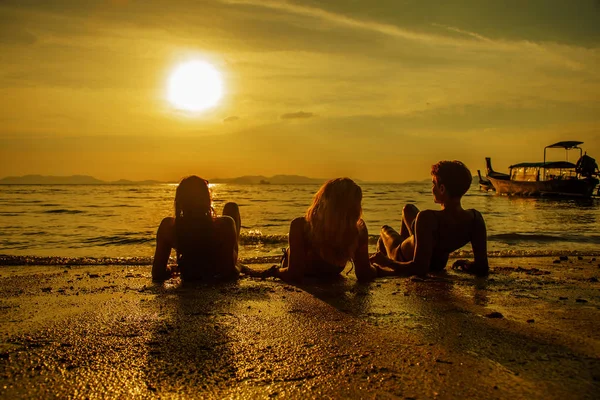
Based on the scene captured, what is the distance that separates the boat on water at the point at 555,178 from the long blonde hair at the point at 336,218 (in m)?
36.7

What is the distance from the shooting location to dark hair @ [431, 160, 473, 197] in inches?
202

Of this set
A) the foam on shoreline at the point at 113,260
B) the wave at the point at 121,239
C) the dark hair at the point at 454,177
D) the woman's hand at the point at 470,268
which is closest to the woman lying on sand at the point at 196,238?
the foam on shoreline at the point at 113,260

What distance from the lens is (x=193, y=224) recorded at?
195 inches

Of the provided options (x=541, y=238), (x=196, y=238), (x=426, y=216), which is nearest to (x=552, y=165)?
(x=541, y=238)

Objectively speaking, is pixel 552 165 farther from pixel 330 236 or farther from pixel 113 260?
pixel 330 236

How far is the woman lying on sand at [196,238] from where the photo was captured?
16.0ft

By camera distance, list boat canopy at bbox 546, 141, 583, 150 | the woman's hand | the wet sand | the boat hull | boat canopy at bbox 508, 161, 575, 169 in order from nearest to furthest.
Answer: the wet sand, the woman's hand, the boat hull, boat canopy at bbox 546, 141, 583, 150, boat canopy at bbox 508, 161, 575, 169

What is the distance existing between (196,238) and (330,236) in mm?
1542

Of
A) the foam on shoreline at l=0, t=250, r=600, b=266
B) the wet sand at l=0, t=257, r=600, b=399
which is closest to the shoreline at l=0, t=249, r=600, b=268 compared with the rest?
the foam on shoreline at l=0, t=250, r=600, b=266

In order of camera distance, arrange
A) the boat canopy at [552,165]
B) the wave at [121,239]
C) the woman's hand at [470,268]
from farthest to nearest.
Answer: the boat canopy at [552,165], the wave at [121,239], the woman's hand at [470,268]

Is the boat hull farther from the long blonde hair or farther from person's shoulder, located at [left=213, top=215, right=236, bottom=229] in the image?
person's shoulder, located at [left=213, top=215, right=236, bottom=229]

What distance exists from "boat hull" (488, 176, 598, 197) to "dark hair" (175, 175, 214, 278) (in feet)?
122

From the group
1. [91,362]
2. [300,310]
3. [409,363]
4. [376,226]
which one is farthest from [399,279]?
[376,226]

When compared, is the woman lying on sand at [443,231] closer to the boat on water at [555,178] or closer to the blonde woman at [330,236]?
the blonde woman at [330,236]
